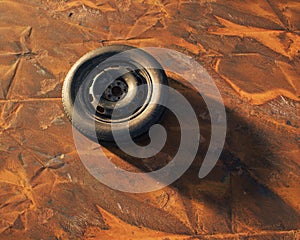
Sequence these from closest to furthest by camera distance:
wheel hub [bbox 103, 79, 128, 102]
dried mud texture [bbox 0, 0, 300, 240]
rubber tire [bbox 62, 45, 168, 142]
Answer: dried mud texture [bbox 0, 0, 300, 240], rubber tire [bbox 62, 45, 168, 142], wheel hub [bbox 103, 79, 128, 102]

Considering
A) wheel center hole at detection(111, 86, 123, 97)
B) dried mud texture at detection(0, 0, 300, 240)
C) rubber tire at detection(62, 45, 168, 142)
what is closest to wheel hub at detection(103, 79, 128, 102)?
wheel center hole at detection(111, 86, 123, 97)

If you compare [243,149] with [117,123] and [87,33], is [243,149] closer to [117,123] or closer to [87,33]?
[117,123]

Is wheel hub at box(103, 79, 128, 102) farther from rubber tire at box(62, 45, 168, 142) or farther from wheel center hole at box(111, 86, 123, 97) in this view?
rubber tire at box(62, 45, 168, 142)

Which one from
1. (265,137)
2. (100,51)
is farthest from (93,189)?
(265,137)

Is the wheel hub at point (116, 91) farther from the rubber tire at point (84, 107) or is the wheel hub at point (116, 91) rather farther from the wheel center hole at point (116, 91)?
the rubber tire at point (84, 107)

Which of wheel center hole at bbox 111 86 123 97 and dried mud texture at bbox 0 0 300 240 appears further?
wheel center hole at bbox 111 86 123 97

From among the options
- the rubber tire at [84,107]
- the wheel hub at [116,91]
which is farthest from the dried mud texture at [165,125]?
the wheel hub at [116,91]
